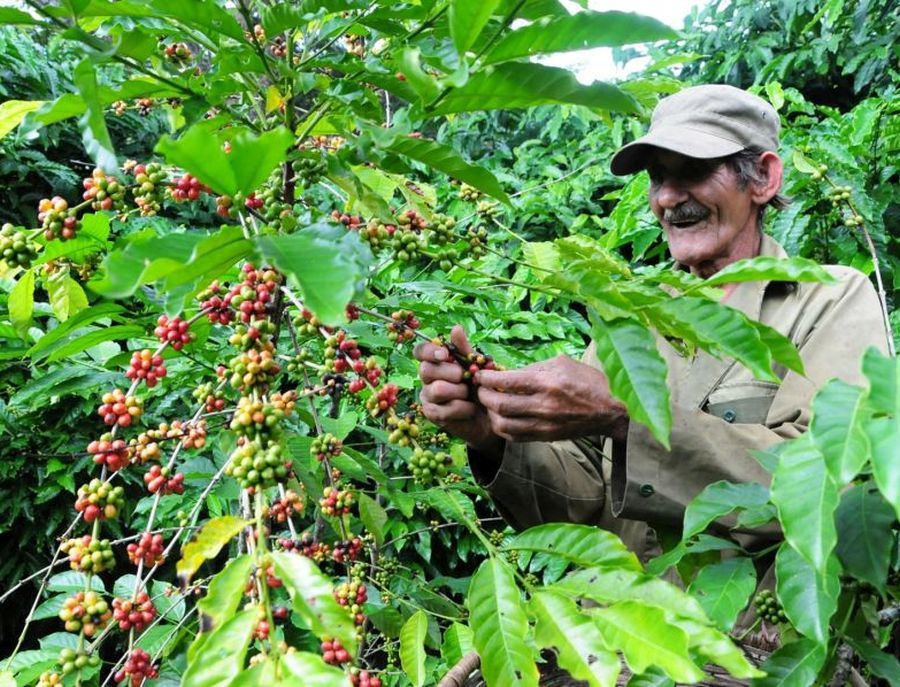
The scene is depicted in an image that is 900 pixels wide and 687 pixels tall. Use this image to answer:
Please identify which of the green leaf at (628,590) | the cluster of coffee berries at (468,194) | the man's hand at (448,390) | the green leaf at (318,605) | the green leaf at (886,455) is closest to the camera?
the green leaf at (886,455)

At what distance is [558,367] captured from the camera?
1.23 meters

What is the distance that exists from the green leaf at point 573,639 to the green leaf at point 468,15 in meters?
0.57

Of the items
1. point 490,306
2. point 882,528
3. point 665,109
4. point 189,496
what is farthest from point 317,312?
point 490,306

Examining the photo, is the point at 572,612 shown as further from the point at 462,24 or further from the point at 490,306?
the point at 490,306

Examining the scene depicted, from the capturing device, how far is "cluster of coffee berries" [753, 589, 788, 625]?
1212 millimetres

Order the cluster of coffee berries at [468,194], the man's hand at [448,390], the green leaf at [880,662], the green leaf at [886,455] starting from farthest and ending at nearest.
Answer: the cluster of coffee berries at [468,194] → the man's hand at [448,390] → the green leaf at [880,662] → the green leaf at [886,455]

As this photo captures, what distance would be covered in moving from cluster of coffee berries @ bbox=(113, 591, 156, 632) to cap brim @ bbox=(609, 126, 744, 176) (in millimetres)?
1400

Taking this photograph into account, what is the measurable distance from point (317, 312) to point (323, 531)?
120 cm

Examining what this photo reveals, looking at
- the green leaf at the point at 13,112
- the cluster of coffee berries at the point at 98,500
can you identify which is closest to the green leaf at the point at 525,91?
the cluster of coffee berries at the point at 98,500

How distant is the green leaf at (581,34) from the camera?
2.52 feet

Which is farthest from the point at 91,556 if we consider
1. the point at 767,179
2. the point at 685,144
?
the point at 767,179

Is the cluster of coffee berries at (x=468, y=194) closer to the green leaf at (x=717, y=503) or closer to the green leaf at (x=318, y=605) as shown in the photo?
the green leaf at (x=717, y=503)

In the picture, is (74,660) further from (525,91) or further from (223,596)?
(525,91)

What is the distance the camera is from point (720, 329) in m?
0.86
